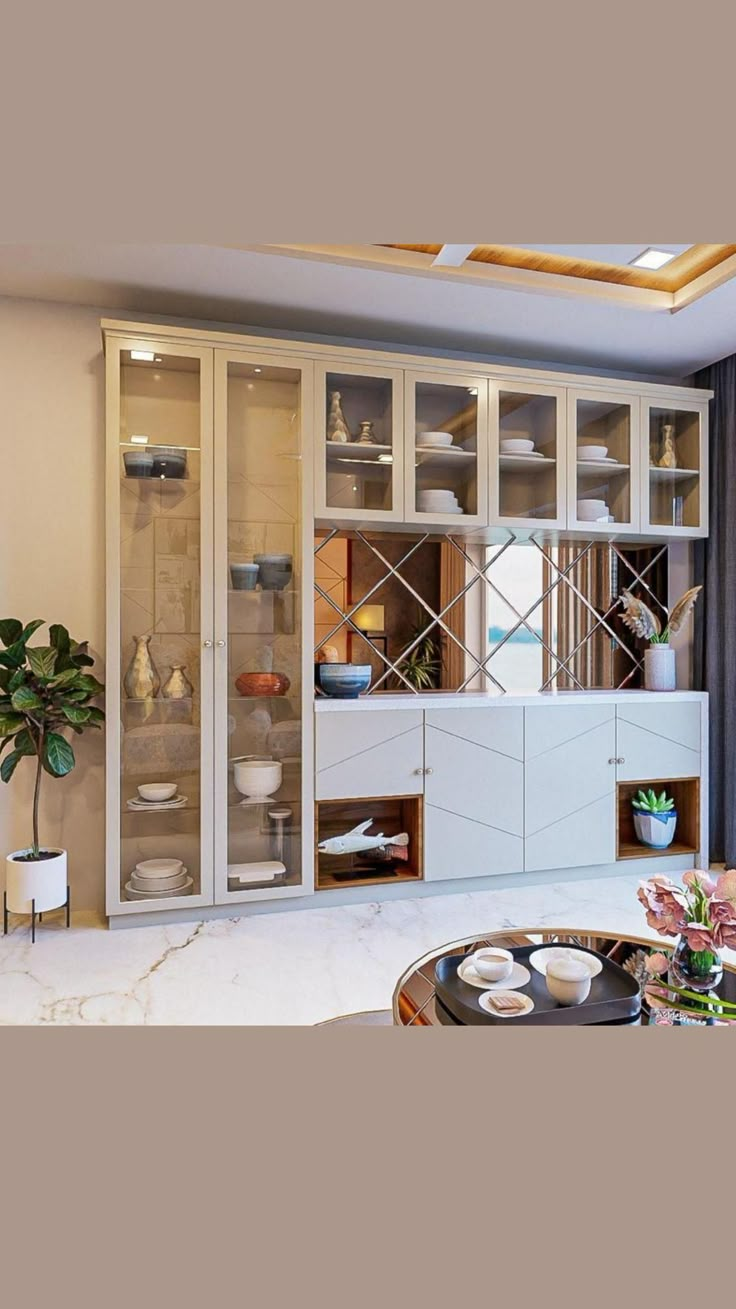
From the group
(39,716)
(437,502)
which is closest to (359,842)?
(39,716)

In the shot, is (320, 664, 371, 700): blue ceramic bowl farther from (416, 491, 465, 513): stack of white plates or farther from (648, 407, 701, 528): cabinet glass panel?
(648, 407, 701, 528): cabinet glass panel

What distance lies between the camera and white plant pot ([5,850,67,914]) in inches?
111

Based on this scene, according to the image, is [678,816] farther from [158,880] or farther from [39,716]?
[39,716]

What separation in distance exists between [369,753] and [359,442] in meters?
1.36

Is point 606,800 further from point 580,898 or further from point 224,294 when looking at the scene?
point 224,294

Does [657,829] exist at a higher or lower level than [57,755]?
lower

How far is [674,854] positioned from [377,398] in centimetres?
265

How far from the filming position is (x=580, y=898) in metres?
3.39

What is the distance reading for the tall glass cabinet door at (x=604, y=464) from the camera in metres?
3.73

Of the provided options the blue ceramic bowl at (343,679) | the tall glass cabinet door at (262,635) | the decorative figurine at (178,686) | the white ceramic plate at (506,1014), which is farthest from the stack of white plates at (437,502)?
the white ceramic plate at (506,1014)

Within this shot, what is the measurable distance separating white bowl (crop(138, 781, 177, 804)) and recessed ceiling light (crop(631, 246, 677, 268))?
273 centimetres

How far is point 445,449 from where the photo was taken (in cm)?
350

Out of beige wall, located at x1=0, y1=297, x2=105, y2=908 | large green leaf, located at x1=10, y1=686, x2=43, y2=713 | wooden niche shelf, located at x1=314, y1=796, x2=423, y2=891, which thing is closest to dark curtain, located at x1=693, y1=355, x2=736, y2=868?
wooden niche shelf, located at x1=314, y1=796, x2=423, y2=891

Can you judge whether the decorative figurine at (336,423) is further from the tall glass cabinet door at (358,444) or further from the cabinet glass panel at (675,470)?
the cabinet glass panel at (675,470)
